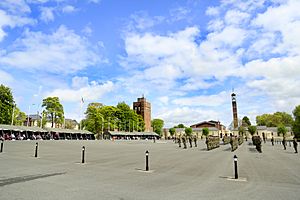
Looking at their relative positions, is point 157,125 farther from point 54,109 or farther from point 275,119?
point 54,109

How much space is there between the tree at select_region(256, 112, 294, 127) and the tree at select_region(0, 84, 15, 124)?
137614 mm

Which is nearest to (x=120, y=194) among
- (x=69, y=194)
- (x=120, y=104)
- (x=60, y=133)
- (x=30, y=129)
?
(x=69, y=194)

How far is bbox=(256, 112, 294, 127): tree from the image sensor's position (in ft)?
485

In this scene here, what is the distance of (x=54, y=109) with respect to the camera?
2948 inches

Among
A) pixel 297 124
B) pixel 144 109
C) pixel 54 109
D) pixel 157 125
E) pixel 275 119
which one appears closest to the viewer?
pixel 54 109

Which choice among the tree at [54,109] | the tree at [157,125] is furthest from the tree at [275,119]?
the tree at [54,109]

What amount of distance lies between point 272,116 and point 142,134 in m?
93.3

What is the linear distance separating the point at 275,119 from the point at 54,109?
13175cm

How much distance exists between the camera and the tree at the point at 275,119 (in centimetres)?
14775

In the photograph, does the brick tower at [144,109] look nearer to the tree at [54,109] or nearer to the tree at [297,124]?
the tree at [54,109]

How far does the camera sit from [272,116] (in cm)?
15650

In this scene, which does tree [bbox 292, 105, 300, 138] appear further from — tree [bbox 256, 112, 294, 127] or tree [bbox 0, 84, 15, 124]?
tree [bbox 0, 84, 15, 124]

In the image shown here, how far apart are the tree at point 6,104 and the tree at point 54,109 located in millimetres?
12079

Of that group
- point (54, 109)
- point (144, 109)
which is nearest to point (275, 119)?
point (144, 109)
